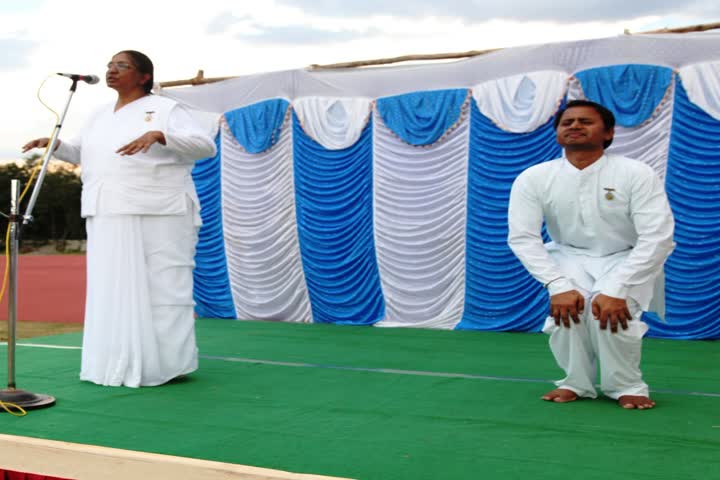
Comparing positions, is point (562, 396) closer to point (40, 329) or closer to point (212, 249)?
point (212, 249)

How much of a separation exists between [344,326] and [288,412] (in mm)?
3579

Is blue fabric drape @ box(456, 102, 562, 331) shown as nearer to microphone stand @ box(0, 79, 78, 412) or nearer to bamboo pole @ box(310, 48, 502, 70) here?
bamboo pole @ box(310, 48, 502, 70)

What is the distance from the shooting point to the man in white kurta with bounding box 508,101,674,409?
3170mm

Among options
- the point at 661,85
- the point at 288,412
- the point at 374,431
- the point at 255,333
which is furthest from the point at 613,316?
the point at 255,333

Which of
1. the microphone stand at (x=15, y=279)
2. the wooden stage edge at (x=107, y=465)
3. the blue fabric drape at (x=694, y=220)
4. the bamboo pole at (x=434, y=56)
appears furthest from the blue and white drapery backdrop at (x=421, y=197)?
the wooden stage edge at (x=107, y=465)

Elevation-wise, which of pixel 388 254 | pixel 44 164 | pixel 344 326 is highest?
pixel 44 164

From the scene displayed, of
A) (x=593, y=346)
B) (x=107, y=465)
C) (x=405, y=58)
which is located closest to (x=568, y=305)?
(x=593, y=346)

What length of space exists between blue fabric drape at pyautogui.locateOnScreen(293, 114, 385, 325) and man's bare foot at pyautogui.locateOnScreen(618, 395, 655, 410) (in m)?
3.69

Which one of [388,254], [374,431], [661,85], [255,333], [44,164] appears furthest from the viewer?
[388,254]

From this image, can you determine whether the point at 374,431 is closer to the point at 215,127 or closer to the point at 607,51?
the point at 607,51

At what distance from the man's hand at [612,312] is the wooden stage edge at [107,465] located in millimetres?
1468

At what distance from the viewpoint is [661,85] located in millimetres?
5742

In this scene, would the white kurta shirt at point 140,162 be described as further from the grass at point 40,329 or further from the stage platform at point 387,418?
the grass at point 40,329

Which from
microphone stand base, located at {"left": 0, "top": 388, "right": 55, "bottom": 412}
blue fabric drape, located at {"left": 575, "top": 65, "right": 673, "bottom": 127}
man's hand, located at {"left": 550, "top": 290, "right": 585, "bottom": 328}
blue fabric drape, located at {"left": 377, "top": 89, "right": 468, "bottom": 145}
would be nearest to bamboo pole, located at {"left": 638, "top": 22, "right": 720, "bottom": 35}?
blue fabric drape, located at {"left": 575, "top": 65, "right": 673, "bottom": 127}
